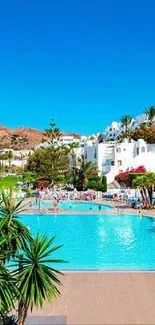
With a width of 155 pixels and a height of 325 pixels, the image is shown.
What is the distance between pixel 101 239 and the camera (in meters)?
20.9

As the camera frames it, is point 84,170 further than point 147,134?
No

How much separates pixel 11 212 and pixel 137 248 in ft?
42.8

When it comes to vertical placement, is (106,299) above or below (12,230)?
below

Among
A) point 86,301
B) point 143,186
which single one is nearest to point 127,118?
point 143,186

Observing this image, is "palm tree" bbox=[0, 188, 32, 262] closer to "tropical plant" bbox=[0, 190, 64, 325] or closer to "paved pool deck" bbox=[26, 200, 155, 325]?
"tropical plant" bbox=[0, 190, 64, 325]

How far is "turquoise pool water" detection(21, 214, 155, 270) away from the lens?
15.9 metres

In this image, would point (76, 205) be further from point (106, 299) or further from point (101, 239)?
point (106, 299)

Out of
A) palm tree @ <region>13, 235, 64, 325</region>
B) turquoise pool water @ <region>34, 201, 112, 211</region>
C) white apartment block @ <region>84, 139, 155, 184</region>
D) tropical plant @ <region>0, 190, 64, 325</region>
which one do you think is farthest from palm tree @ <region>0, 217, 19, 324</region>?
white apartment block @ <region>84, 139, 155, 184</region>

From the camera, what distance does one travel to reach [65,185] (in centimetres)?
5150

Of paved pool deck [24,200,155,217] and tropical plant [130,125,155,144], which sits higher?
tropical plant [130,125,155,144]

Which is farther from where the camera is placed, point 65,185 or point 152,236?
point 65,185

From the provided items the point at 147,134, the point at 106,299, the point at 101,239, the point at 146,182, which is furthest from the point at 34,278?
the point at 147,134

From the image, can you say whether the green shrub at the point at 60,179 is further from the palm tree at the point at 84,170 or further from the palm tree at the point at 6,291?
the palm tree at the point at 6,291

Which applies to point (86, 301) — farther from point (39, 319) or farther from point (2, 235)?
point (2, 235)
